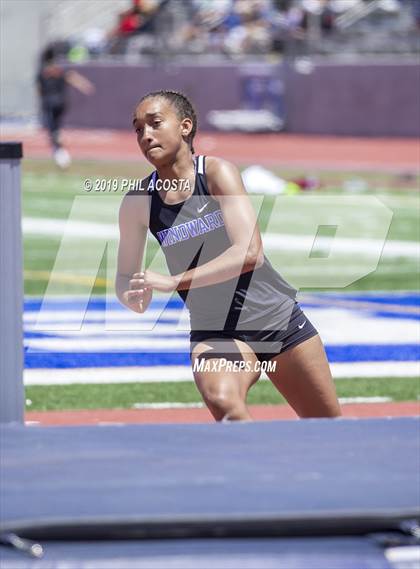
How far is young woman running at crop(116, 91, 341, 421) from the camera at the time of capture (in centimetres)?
546

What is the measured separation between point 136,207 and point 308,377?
104 cm

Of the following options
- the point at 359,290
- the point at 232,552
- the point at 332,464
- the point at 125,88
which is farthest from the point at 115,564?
the point at 125,88

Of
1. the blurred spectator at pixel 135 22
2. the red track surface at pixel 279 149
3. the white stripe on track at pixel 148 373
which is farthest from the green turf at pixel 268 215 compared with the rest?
the blurred spectator at pixel 135 22

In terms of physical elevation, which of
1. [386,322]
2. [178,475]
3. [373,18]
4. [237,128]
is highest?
[373,18]

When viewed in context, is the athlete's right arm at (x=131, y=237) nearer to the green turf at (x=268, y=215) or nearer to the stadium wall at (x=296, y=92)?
the green turf at (x=268, y=215)

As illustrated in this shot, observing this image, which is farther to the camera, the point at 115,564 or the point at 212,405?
the point at 212,405

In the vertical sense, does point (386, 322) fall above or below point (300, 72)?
below

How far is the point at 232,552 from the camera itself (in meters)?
3.79

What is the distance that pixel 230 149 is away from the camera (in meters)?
30.4

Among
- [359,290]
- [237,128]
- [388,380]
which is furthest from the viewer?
[237,128]

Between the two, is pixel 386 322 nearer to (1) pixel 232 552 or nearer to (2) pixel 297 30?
(1) pixel 232 552

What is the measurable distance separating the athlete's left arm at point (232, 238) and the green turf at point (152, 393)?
3.30 meters

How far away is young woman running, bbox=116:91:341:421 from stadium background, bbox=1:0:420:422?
8.38 ft

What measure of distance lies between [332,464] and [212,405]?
942 millimetres
